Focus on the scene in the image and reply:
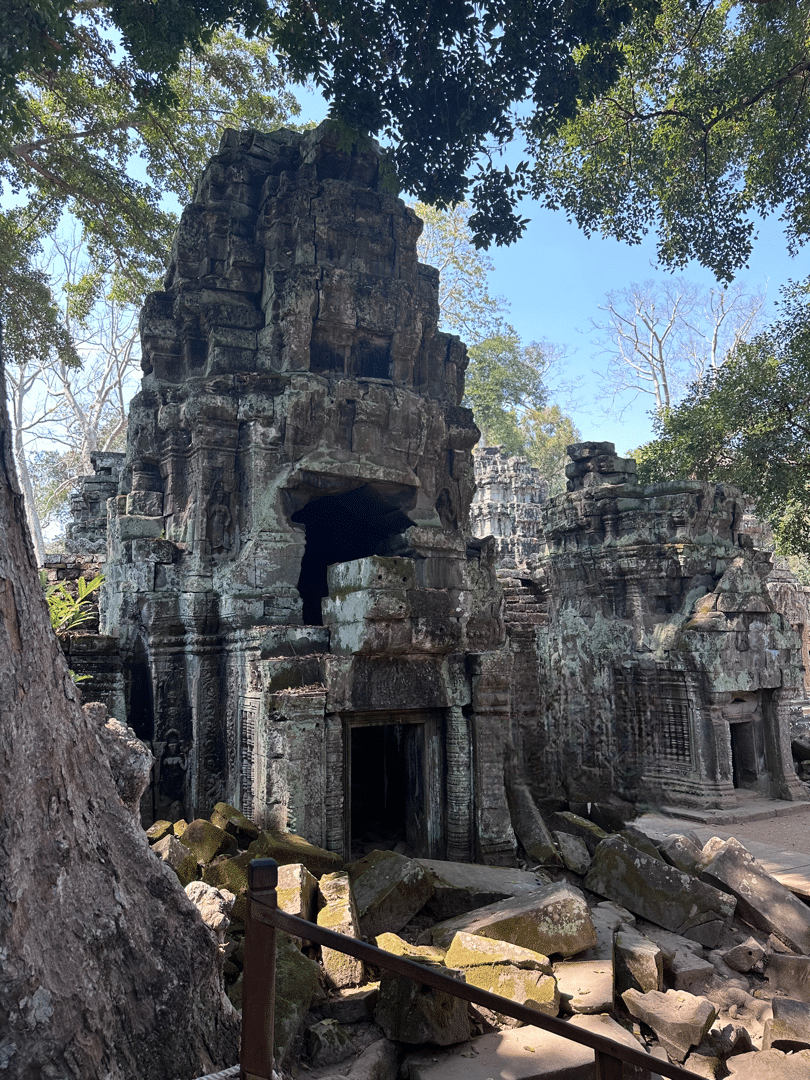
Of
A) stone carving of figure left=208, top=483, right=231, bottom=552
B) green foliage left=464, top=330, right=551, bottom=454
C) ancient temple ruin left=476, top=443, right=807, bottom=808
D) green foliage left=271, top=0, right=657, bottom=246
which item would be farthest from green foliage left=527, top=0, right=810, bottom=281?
green foliage left=464, top=330, right=551, bottom=454

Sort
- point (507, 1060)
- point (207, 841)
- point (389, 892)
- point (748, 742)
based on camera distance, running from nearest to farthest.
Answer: point (507, 1060), point (389, 892), point (207, 841), point (748, 742)

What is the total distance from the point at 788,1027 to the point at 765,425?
9496 millimetres

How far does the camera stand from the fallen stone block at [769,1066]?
3643mm

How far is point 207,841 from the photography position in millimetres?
4992

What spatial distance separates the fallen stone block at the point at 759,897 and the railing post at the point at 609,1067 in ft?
12.8

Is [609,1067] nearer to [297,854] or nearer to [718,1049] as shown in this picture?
[718,1049]

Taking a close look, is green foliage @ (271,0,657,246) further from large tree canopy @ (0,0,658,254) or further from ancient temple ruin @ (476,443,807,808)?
ancient temple ruin @ (476,443,807,808)

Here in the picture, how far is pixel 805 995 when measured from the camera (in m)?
4.46

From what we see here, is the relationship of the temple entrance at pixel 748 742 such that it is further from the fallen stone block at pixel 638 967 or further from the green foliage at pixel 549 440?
the green foliage at pixel 549 440

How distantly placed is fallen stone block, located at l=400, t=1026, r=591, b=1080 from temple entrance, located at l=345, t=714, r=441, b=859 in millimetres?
2542

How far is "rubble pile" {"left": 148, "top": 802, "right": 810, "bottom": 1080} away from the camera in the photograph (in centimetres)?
A: 364

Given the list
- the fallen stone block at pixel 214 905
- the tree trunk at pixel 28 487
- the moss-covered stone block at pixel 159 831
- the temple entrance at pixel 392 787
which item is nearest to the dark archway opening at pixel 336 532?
the temple entrance at pixel 392 787

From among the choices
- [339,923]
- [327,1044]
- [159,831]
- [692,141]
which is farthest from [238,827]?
[692,141]

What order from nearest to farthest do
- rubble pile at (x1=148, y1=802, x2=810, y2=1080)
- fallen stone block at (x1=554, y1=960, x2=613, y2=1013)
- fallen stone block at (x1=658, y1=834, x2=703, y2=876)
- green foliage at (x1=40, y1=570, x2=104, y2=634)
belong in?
rubble pile at (x1=148, y1=802, x2=810, y2=1080) < fallen stone block at (x1=554, y1=960, x2=613, y2=1013) < fallen stone block at (x1=658, y1=834, x2=703, y2=876) < green foliage at (x1=40, y1=570, x2=104, y2=634)
